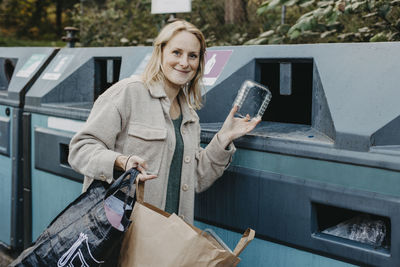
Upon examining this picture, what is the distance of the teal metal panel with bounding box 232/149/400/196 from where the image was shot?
1.48 m

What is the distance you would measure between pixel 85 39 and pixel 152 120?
6860 mm

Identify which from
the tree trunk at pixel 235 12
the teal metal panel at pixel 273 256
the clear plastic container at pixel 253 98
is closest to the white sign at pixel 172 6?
the clear plastic container at pixel 253 98

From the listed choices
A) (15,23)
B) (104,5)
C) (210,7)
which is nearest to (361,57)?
(210,7)

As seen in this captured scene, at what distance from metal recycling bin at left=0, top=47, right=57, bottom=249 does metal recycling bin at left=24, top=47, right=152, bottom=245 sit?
85 millimetres

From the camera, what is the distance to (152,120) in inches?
70.2

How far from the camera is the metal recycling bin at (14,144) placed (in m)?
3.03

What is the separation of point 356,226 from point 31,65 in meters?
2.36

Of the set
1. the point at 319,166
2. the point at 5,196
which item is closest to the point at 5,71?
the point at 5,196

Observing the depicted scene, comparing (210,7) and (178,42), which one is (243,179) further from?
(210,7)

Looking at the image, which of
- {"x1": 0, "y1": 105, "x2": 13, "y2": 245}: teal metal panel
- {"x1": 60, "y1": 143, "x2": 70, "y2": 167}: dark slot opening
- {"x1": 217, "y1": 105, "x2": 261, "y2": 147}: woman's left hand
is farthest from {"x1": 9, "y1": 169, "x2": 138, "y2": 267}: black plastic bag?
{"x1": 0, "y1": 105, "x2": 13, "y2": 245}: teal metal panel

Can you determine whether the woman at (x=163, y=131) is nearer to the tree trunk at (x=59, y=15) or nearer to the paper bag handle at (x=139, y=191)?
the paper bag handle at (x=139, y=191)

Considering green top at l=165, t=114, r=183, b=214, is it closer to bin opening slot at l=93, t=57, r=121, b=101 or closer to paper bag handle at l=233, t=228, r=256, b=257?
paper bag handle at l=233, t=228, r=256, b=257

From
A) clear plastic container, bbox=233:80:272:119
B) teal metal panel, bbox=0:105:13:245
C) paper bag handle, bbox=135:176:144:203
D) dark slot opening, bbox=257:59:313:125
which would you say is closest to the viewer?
paper bag handle, bbox=135:176:144:203

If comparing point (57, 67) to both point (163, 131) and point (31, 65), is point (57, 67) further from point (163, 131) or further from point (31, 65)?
point (163, 131)
